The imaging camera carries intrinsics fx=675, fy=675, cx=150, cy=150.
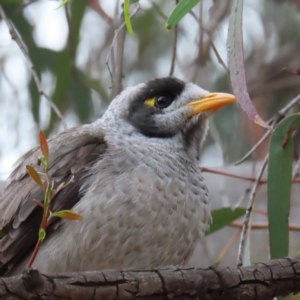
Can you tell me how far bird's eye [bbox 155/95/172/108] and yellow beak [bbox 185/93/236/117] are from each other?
72 millimetres

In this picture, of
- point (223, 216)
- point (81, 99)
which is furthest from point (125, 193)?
point (81, 99)

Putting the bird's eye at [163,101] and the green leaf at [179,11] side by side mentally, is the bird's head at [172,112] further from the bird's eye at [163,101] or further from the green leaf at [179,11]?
the green leaf at [179,11]

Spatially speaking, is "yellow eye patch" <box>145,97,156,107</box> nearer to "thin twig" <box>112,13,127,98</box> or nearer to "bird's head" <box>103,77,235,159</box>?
"bird's head" <box>103,77,235,159</box>

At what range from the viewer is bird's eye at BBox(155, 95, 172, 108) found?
7.79ft

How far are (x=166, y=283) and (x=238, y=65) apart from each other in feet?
2.00

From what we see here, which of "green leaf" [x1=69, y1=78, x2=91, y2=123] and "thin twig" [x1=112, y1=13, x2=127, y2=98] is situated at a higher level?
"thin twig" [x1=112, y1=13, x2=127, y2=98]

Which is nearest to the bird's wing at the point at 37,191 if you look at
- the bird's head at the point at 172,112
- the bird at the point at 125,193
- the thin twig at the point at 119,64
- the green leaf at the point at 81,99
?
the bird at the point at 125,193

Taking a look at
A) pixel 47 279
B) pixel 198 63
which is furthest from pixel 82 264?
pixel 198 63

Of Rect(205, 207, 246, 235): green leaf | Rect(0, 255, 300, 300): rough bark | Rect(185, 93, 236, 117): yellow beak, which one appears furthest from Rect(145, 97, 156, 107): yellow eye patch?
Rect(0, 255, 300, 300): rough bark

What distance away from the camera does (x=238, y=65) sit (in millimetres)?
1746

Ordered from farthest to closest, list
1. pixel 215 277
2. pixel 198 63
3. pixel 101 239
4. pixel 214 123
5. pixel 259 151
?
pixel 259 151
pixel 214 123
pixel 198 63
pixel 101 239
pixel 215 277

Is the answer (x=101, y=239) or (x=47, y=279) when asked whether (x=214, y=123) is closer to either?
(x=101, y=239)

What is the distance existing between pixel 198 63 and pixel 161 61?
1069 mm

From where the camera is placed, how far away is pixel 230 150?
390cm
